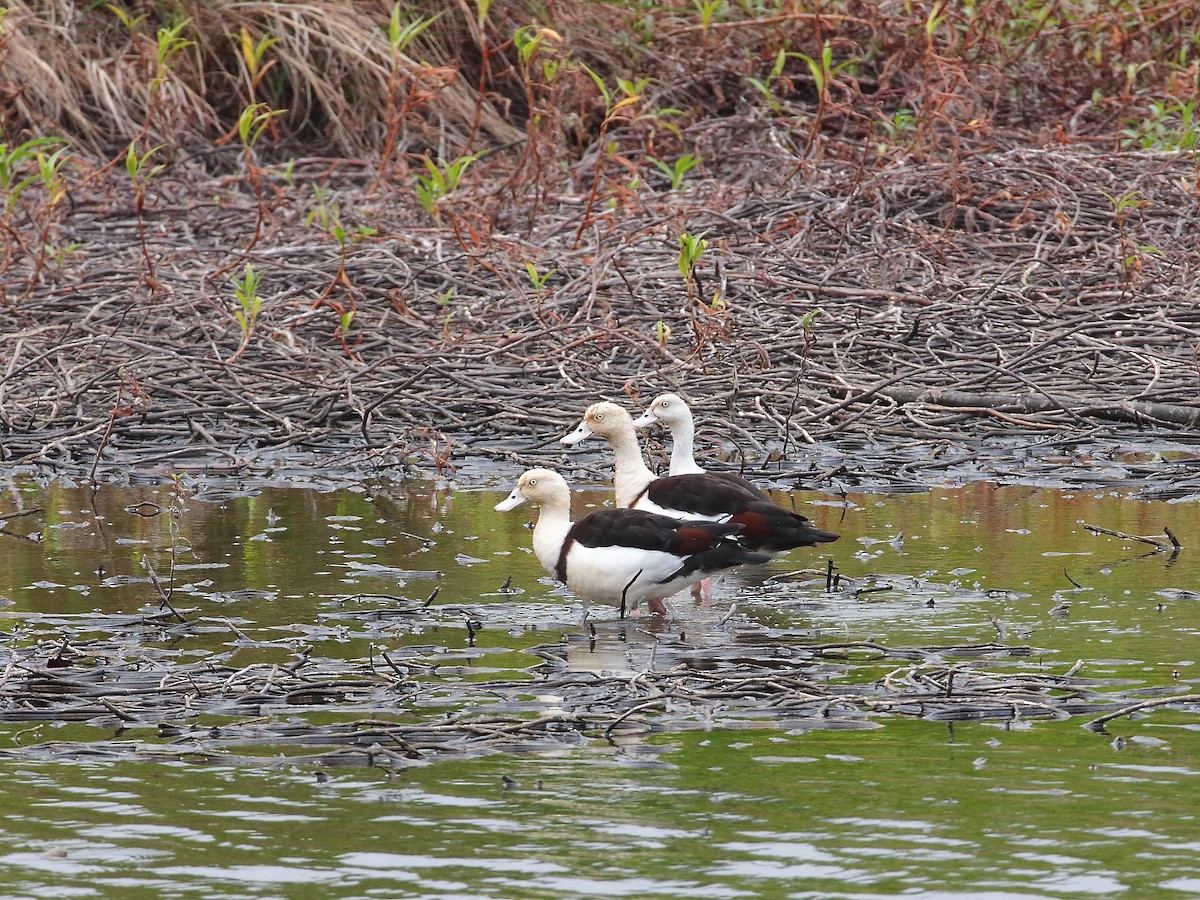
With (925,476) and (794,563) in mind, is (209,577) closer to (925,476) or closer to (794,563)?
(794,563)

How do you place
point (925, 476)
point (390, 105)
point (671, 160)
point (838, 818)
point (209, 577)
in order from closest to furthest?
1. point (838, 818)
2. point (209, 577)
3. point (925, 476)
4. point (390, 105)
5. point (671, 160)

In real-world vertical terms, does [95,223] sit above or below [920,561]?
above

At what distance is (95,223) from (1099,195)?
28.6ft

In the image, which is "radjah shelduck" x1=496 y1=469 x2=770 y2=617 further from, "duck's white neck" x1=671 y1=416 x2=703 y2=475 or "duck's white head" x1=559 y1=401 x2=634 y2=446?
"duck's white neck" x1=671 y1=416 x2=703 y2=475

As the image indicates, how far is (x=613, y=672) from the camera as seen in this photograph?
6.70 metres

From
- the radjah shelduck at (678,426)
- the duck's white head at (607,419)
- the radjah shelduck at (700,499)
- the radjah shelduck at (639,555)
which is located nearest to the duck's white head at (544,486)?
the radjah shelduck at (639,555)

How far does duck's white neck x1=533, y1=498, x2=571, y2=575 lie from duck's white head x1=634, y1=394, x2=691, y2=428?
1590 millimetres

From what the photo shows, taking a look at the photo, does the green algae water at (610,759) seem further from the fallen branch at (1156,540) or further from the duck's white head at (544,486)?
the duck's white head at (544,486)

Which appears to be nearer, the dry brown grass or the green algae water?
the green algae water

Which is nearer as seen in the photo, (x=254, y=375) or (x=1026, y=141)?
(x=254, y=375)

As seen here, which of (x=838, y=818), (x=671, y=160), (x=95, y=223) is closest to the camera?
(x=838, y=818)

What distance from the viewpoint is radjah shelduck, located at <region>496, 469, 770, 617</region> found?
781cm

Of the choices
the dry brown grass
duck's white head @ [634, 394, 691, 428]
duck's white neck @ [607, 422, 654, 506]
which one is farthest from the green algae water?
the dry brown grass

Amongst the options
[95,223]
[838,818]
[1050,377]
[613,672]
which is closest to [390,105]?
[95,223]
